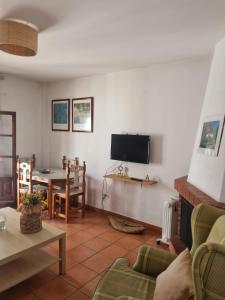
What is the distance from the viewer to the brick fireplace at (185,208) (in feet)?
6.96

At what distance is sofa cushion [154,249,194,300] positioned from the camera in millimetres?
1187

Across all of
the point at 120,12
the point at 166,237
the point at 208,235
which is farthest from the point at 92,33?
the point at 166,237

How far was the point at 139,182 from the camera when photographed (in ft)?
10.6

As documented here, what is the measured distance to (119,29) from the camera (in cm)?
204

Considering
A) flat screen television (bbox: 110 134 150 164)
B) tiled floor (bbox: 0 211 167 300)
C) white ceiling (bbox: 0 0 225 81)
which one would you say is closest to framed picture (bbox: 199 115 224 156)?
white ceiling (bbox: 0 0 225 81)

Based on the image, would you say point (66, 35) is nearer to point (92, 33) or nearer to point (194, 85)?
point (92, 33)

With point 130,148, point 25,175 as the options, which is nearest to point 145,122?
point 130,148

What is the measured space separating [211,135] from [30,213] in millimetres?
1885

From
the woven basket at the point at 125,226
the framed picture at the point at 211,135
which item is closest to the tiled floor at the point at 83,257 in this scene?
the woven basket at the point at 125,226

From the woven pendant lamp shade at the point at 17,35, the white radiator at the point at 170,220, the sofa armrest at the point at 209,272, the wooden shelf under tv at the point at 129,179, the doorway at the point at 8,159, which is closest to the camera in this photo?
the sofa armrest at the point at 209,272

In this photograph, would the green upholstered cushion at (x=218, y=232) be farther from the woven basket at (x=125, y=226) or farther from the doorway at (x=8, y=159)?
the doorway at (x=8, y=159)

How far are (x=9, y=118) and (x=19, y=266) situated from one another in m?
2.82

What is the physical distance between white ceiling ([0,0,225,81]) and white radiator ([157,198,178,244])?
5.89 feet

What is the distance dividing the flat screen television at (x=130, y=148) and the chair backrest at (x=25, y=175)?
1.37 metres
